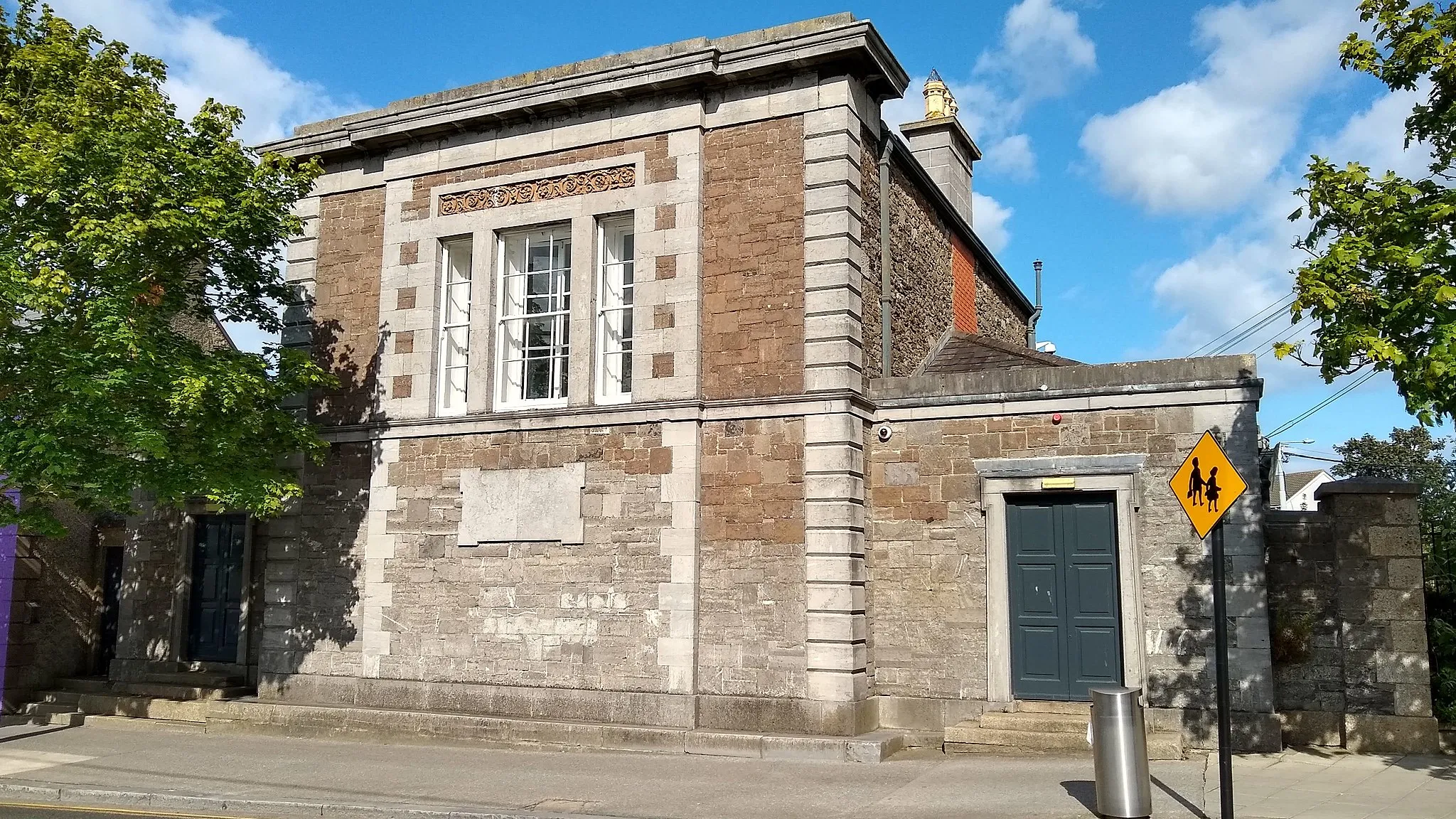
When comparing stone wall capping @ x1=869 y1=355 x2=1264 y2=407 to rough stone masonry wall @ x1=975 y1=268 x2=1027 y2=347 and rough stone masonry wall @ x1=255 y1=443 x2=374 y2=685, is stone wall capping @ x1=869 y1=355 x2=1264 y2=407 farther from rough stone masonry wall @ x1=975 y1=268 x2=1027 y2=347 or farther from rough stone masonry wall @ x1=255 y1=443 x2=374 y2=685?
rough stone masonry wall @ x1=255 y1=443 x2=374 y2=685

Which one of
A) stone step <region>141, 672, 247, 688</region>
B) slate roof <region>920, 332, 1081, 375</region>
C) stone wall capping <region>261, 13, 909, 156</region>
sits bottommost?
stone step <region>141, 672, 247, 688</region>

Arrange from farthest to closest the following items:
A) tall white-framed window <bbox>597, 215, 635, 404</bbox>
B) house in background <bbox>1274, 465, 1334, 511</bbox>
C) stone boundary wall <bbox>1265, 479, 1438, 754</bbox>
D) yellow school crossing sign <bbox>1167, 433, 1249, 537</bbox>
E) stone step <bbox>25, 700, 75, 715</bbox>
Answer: house in background <bbox>1274, 465, 1334, 511</bbox>
stone step <bbox>25, 700, 75, 715</bbox>
tall white-framed window <bbox>597, 215, 635, 404</bbox>
stone boundary wall <bbox>1265, 479, 1438, 754</bbox>
yellow school crossing sign <bbox>1167, 433, 1249, 537</bbox>

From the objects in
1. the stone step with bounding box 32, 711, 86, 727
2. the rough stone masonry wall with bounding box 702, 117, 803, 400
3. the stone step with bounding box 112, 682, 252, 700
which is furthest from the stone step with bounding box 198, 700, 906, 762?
the rough stone masonry wall with bounding box 702, 117, 803, 400

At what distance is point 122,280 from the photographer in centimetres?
1191

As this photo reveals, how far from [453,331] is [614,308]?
8.16 ft

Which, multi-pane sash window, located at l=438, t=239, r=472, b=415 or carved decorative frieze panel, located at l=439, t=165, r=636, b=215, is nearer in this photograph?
carved decorative frieze panel, located at l=439, t=165, r=636, b=215

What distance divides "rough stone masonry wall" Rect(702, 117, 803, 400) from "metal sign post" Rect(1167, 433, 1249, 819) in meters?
4.78

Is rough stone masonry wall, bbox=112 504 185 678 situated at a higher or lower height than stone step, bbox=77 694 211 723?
higher

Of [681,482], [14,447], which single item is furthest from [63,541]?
[681,482]

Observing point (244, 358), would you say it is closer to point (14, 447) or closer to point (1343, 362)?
point (14, 447)

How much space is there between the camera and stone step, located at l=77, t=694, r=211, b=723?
45.0 feet

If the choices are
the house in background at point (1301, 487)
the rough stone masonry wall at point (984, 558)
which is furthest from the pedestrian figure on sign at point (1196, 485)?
the house in background at point (1301, 487)

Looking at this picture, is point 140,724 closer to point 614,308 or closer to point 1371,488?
point 614,308

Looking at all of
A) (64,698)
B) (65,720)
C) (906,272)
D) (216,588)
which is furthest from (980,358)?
(64,698)
